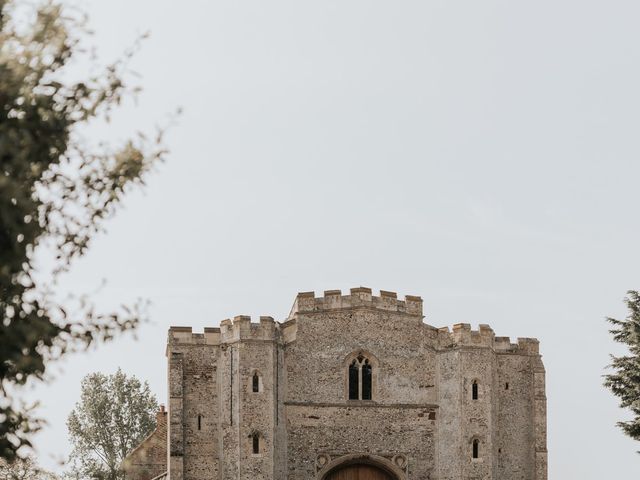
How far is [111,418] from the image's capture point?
69375mm

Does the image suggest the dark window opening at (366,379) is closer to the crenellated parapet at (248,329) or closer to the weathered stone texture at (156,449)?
the crenellated parapet at (248,329)

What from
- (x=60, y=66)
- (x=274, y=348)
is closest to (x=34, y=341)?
(x=60, y=66)

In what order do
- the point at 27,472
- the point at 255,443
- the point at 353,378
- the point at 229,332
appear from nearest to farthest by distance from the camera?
1. the point at 255,443
2. the point at 229,332
3. the point at 353,378
4. the point at 27,472

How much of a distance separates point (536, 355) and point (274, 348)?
9877 mm

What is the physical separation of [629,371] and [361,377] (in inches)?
415

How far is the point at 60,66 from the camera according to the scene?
13906 mm

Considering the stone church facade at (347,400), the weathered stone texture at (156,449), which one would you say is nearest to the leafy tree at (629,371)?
the stone church facade at (347,400)

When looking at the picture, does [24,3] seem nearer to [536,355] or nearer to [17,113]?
[17,113]

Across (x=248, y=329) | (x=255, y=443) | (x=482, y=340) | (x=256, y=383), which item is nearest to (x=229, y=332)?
(x=248, y=329)

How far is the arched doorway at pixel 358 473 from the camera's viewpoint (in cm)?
4194

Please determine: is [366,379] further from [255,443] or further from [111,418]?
[111,418]

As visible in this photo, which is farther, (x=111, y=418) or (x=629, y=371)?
(x=111, y=418)

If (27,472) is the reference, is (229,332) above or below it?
above

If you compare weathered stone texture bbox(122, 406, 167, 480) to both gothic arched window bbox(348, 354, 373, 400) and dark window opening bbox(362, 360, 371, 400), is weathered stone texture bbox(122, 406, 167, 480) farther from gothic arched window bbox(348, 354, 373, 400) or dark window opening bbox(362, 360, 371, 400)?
dark window opening bbox(362, 360, 371, 400)
